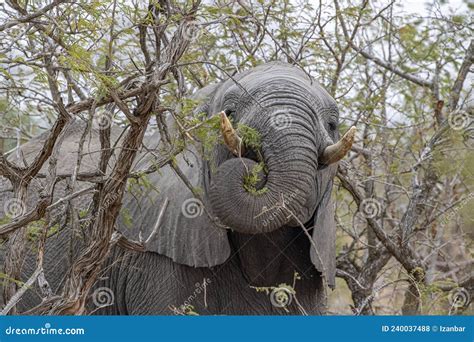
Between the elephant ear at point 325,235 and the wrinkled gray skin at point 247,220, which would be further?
the elephant ear at point 325,235

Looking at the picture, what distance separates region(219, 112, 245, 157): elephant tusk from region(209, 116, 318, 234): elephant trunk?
0.05m

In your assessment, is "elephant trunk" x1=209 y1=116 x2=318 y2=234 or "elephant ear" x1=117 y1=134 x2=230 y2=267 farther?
"elephant ear" x1=117 y1=134 x2=230 y2=267

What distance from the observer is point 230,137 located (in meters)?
→ 4.33

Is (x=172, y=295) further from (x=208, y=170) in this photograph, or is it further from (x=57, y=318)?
(x=57, y=318)

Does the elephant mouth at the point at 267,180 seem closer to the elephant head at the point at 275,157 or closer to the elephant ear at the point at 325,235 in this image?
the elephant head at the point at 275,157

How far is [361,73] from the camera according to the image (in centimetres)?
705

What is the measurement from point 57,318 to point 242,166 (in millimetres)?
1043

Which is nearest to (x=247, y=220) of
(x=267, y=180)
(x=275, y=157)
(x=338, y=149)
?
(x=267, y=180)

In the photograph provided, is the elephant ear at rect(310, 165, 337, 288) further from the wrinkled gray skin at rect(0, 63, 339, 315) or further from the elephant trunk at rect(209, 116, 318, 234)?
the elephant trunk at rect(209, 116, 318, 234)

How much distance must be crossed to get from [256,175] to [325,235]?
2.30 ft

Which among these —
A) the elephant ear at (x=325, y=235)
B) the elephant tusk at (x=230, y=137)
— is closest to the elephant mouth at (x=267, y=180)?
the elephant tusk at (x=230, y=137)

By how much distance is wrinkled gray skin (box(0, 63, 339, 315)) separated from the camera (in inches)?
171

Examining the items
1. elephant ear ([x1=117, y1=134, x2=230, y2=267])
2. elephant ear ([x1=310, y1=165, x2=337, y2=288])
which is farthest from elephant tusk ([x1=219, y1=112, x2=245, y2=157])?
elephant ear ([x1=310, y1=165, x2=337, y2=288])

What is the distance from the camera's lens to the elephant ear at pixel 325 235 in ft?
15.3
